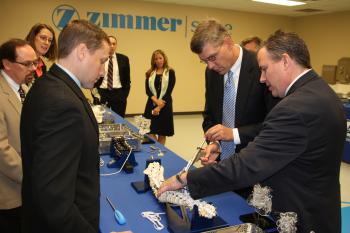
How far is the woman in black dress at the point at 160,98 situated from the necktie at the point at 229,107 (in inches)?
97.0

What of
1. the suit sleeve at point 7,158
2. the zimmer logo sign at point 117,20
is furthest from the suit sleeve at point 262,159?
the zimmer logo sign at point 117,20

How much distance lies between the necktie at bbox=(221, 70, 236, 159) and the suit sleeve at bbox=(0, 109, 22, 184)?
49.1 inches

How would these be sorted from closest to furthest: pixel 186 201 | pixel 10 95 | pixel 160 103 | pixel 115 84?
pixel 186 201 → pixel 10 95 → pixel 160 103 → pixel 115 84

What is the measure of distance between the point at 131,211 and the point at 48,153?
2.11 ft

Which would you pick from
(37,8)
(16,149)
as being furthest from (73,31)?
(37,8)

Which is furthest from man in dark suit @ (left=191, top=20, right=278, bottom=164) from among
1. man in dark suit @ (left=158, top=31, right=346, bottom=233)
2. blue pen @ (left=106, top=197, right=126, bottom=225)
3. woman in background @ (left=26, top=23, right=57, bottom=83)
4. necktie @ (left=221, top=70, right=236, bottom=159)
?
woman in background @ (left=26, top=23, right=57, bottom=83)

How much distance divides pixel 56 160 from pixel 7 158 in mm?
899

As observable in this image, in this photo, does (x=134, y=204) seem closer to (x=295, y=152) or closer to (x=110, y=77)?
(x=295, y=152)

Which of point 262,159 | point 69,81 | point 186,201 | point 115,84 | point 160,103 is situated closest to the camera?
point 69,81

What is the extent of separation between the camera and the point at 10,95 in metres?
1.81

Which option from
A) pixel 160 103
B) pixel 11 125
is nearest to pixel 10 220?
pixel 11 125

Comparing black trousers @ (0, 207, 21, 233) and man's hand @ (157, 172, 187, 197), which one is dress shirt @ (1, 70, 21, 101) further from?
man's hand @ (157, 172, 187, 197)

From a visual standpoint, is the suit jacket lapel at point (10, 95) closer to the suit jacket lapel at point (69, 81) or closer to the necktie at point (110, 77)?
the suit jacket lapel at point (69, 81)

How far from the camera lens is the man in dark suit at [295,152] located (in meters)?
1.16
